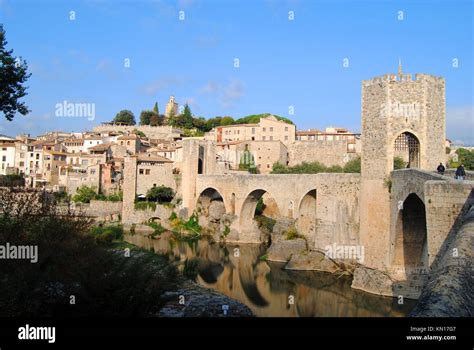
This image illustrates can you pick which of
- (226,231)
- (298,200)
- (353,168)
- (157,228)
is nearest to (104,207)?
(157,228)

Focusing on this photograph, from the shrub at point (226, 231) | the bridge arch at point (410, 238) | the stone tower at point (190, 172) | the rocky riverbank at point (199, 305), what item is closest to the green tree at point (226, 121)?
the stone tower at point (190, 172)

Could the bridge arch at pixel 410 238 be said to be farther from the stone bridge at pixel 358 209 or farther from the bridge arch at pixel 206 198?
the bridge arch at pixel 206 198

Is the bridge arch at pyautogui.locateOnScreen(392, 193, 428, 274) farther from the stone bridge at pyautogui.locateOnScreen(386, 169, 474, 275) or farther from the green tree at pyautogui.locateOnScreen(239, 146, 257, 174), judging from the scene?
the green tree at pyautogui.locateOnScreen(239, 146, 257, 174)

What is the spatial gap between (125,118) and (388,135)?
81.5 metres

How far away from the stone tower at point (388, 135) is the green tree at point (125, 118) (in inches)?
3127

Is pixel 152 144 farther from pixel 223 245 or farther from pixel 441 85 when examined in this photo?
pixel 441 85

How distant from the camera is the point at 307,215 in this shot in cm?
2884

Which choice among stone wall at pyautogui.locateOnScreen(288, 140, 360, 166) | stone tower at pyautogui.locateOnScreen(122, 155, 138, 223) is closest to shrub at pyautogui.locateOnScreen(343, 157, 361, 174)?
stone wall at pyautogui.locateOnScreen(288, 140, 360, 166)

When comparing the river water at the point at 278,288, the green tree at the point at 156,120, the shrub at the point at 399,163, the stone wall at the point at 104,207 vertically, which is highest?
the green tree at the point at 156,120

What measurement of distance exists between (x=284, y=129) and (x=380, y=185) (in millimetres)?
39563

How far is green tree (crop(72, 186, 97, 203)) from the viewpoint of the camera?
4284 cm

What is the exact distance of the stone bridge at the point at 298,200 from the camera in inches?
892

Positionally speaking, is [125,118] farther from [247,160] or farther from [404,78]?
[404,78]

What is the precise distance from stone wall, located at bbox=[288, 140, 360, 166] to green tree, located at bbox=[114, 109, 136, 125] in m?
48.3
